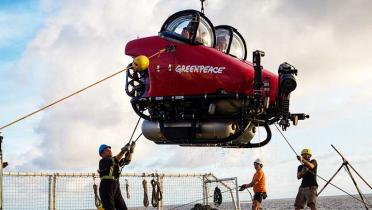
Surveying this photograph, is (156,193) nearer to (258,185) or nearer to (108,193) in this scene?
(258,185)

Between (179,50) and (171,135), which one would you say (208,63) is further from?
(171,135)

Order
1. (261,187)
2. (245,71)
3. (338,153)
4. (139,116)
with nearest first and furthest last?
(245,71)
(139,116)
(338,153)
(261,187)

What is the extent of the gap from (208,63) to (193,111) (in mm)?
1030

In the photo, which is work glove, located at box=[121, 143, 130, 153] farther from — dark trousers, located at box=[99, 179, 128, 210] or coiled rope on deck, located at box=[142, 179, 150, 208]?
coiled rope on deck, located at box=[142, 179, 150, 208]

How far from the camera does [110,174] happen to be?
1002 centimetres

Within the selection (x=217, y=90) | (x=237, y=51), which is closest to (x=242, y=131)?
(x=217, y=90)

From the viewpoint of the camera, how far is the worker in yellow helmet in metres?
12.9

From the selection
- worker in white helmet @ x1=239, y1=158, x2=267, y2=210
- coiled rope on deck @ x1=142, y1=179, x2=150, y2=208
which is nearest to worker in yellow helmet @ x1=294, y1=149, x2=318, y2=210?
worker in white helmet @ x1=239, y1=158, x2=267, y2=210

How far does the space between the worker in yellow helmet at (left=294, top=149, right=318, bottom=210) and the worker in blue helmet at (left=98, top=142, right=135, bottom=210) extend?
473 cm

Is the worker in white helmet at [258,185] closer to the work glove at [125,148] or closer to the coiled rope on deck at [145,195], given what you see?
the coiled rope on deck at [145,195]

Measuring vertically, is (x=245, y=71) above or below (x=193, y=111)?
above

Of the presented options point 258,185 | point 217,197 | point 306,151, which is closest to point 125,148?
point 258,185

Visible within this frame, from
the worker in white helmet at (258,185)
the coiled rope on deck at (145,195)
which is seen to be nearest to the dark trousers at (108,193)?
the coiled rope on deck at (145,195)

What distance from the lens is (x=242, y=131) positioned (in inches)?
412
